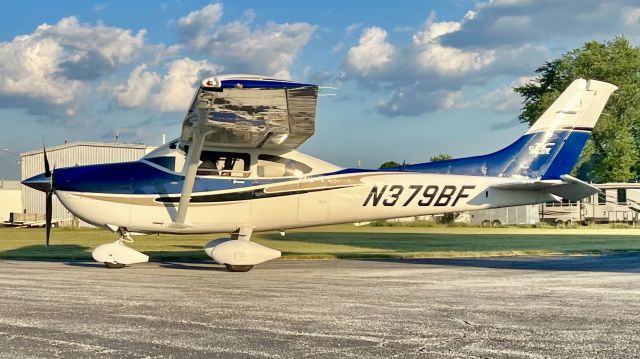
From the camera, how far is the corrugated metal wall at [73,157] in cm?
4722

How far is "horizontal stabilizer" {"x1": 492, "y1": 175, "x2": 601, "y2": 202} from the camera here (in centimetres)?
1332

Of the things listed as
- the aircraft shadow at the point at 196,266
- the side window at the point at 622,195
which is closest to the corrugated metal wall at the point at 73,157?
the side window at the point at 622,195

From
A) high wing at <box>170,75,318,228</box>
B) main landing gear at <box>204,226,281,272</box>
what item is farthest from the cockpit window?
main landing gear at <box>204,226,281,272</box>

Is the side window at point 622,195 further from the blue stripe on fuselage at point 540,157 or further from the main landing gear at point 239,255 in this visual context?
the main landing gear at point 239,255

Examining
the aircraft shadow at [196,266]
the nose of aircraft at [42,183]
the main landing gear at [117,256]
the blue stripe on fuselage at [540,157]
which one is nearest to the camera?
the main landing gear at [117,256]

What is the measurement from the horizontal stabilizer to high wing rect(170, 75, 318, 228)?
4671 millimetres

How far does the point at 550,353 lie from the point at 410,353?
1.01 metres

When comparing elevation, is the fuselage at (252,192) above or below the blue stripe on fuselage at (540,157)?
below

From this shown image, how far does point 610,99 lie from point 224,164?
1726 inches

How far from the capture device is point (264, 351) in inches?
186

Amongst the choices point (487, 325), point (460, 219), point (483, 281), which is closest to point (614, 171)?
point (460, 219)

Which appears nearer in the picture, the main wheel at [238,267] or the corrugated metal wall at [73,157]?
the main wheel at [238,267]

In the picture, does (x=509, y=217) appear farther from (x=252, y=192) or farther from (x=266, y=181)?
(x=252, y=192)

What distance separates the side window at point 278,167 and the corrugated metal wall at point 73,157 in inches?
1406
